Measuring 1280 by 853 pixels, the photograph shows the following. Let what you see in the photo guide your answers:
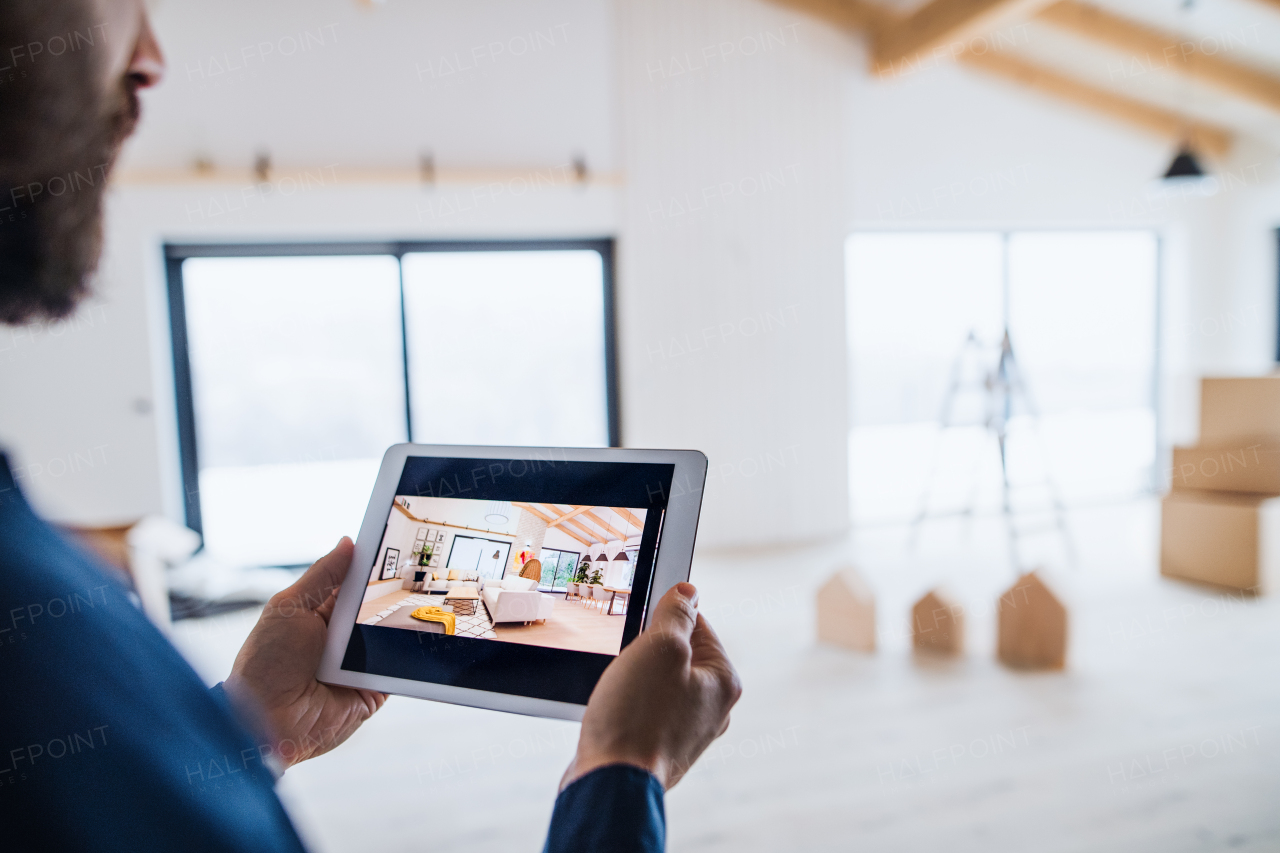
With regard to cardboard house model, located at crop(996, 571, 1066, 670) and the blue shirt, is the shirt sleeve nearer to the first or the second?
the blue shirt

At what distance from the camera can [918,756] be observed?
2.07 metres

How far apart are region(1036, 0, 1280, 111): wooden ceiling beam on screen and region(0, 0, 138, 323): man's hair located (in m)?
4.72

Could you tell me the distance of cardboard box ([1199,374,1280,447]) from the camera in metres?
3.37

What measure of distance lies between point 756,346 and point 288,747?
3580 millimetres

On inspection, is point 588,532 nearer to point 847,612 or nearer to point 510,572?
point 510,572

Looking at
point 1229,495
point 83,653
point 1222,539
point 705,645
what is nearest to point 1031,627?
point 1222,539

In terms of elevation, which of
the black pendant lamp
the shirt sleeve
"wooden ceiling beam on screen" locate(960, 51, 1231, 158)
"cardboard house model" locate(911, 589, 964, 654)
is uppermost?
"wooden ceiling beam on screen" locate(960, 51, 1231, 158)

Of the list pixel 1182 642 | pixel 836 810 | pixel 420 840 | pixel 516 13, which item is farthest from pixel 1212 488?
pixel 516 13

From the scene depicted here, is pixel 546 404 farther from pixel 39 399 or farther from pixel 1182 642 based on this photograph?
pixel 1182 642

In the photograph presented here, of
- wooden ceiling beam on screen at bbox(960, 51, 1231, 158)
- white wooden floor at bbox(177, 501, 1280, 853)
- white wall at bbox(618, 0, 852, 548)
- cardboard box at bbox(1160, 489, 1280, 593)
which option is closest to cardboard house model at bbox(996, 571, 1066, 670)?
white wooden floor at bbox(177, 501, 1280, 853)

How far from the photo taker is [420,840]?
1.79m

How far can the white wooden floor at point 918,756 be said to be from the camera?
1779 millimetres

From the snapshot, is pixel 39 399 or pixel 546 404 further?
pixel 546 404

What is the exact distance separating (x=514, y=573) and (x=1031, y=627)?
Result: 2.41 meters
